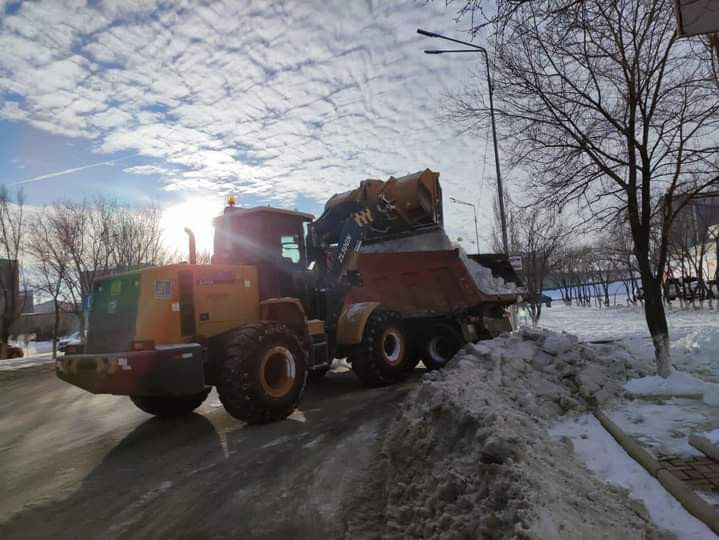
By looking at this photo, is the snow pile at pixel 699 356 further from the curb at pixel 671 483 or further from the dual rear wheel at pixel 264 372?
the dual rear wheel at pixel 264 372

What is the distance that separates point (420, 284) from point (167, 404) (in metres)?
5.34

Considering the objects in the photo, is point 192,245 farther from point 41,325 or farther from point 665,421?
point 41,325

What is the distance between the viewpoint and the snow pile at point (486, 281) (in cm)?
1073

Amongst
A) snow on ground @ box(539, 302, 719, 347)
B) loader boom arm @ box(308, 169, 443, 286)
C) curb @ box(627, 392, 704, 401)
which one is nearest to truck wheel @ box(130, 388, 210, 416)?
loader boom arm @ box(308, 169, 443, 286)

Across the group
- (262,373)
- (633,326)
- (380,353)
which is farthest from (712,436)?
(633,326)

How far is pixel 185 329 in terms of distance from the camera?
6336mm

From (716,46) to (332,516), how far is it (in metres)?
6.12

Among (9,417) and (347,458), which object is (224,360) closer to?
(347,458)

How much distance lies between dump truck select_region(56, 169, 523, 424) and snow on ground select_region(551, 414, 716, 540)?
3.55 metres

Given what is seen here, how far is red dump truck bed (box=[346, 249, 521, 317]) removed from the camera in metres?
9.62

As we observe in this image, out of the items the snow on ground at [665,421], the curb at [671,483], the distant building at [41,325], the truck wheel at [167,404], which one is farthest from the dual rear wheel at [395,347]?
the distant building at [41,325]

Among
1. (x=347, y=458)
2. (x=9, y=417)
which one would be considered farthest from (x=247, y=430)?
(x=9, y=417)

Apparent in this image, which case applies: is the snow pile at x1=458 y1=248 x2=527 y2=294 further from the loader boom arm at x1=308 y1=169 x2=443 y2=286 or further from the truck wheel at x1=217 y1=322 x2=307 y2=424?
the truck wheel at x1=217 y1=322 x2=307 y2=424

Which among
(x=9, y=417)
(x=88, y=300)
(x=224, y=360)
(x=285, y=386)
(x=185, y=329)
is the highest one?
(x=88, y=300)
